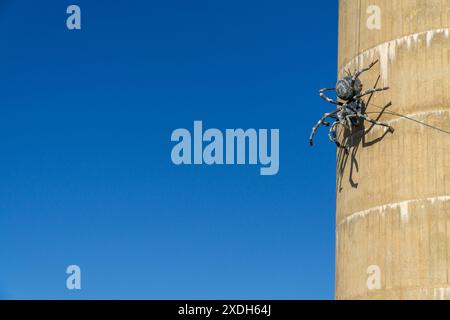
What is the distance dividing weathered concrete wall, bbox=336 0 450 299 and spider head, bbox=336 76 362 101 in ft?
2.25

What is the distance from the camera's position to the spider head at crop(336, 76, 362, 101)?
35.5m

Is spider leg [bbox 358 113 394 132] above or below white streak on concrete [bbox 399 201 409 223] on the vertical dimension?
above

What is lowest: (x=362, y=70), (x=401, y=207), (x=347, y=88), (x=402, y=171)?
(x=401, y=207)

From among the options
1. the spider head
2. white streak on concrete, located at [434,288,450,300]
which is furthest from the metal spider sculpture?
white streak on concrete, located at [434,288,450,300]

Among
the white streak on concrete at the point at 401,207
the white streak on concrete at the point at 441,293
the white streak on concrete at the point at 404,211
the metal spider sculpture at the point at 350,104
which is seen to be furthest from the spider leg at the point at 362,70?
the white streak on concrete at the point at 441,293

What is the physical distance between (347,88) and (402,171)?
3.82 m

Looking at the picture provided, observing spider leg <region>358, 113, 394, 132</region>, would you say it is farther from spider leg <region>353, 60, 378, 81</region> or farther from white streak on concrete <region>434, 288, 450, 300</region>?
white streak on concrete <region>434, 288, 450, 300</region>

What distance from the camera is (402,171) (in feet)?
112

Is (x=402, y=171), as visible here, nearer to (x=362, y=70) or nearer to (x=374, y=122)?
(x=374, y=122)

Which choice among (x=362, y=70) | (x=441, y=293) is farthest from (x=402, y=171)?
(x=441, y=293)

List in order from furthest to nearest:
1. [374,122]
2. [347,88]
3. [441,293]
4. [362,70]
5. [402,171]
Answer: [362,70], [347,88], [374,122], [402,171], [441,293]
